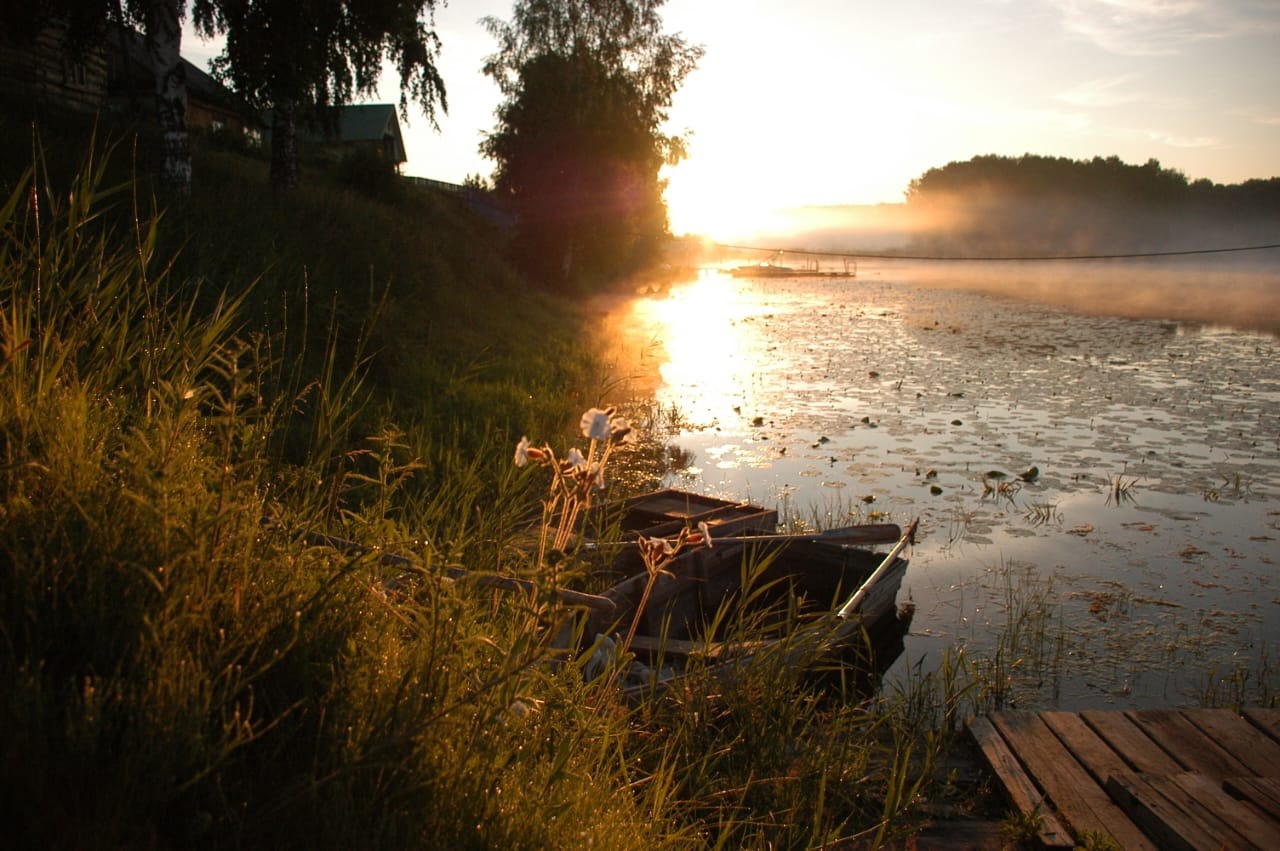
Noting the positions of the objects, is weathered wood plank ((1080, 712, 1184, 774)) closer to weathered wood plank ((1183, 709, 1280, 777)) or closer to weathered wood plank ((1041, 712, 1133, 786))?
weathered wood plank ((1041, 712, 1133, 786))

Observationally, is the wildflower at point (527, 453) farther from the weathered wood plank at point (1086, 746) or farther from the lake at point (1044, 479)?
the lake at point (1044, 479)

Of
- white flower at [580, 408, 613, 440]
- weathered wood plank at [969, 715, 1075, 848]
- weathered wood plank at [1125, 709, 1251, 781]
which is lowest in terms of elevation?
weathered wood plank at [969, 715, 1075, 848]

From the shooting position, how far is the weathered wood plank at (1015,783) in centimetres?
346

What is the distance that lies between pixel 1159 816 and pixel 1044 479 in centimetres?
712

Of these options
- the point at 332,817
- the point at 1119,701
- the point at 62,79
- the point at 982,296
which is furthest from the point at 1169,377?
the point at 982,296

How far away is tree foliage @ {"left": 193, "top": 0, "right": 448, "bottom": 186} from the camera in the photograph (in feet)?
38.3

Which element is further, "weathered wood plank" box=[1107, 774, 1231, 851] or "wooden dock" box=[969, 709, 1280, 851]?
"wooden dock" box=[969, 709, 1280, 851]

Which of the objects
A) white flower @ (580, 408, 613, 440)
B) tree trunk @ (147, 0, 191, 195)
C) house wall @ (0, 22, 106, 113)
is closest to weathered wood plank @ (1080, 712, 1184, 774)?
white flower @ (580, 408, 613, 440)

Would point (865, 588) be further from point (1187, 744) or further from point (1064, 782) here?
point (1187, 744)

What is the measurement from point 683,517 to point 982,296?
41.6 meters

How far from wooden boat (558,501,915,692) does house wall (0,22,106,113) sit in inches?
624

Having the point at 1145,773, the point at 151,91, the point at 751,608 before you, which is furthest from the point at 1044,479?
the point at 151,91

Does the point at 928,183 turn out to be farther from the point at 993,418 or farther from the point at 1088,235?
the point at 993,418

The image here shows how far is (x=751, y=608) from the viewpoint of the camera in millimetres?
6531
